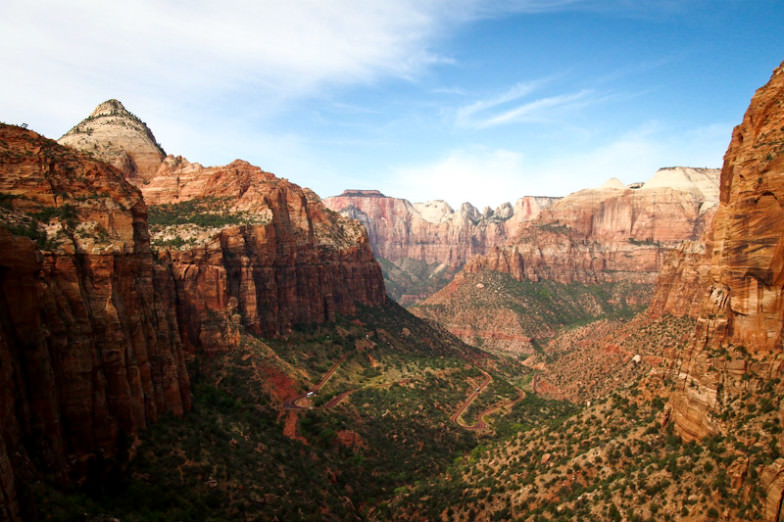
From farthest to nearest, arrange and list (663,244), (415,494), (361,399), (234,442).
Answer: (663,244), (361,399), (415,494), (234,442)

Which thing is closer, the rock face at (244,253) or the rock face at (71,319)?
the rock face at (71,319)

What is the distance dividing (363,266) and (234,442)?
7151cm

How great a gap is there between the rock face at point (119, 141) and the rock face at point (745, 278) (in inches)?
3280

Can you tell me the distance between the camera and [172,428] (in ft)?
136

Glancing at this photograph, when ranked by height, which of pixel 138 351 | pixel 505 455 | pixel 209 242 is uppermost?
pixel 209 242

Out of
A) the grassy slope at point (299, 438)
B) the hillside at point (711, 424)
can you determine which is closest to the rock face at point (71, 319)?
the grassy slope at point (299, 438)

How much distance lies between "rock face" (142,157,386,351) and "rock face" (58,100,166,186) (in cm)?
374

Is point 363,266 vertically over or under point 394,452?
over

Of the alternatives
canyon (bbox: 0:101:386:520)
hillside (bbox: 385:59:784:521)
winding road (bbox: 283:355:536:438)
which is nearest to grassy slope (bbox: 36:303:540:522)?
winding road (bbox: 283:355:536:438)

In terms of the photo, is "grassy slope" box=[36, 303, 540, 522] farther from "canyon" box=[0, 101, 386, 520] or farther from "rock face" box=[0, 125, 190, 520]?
"rock face" box=[0, 125, 190, 520]

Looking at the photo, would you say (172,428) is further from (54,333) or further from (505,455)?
(505,455)

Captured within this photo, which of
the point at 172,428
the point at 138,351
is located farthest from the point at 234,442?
the point at 138,351

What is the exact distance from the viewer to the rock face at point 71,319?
25641 millimetres

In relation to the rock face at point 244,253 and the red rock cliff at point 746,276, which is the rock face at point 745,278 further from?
the rock face at point 244,253
